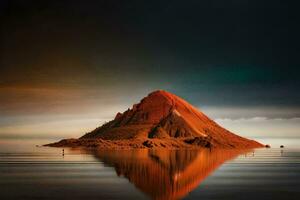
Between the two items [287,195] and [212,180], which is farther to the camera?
[212,180]

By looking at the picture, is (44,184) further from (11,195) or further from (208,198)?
(208,198)

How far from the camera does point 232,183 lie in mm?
48281

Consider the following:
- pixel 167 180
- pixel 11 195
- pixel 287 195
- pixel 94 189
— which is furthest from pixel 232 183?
pixel 11 195

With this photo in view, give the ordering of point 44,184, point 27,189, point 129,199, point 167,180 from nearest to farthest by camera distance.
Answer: point 129,199
point 27,189
point 44,184
point 167,180

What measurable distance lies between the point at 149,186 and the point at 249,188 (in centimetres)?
904

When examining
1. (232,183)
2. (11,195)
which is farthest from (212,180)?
(11,195)

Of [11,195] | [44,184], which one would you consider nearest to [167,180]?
[44,184]

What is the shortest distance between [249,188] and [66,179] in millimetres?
19329

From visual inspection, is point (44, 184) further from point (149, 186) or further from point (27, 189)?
point (149, 186)

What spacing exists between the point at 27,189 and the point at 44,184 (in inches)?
176

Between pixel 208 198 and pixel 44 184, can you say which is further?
pixel 44 184

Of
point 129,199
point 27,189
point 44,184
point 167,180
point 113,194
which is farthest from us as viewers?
point 167,180

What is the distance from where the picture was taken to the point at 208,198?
119 ft

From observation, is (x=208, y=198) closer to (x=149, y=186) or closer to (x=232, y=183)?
(x=149, y=186)
